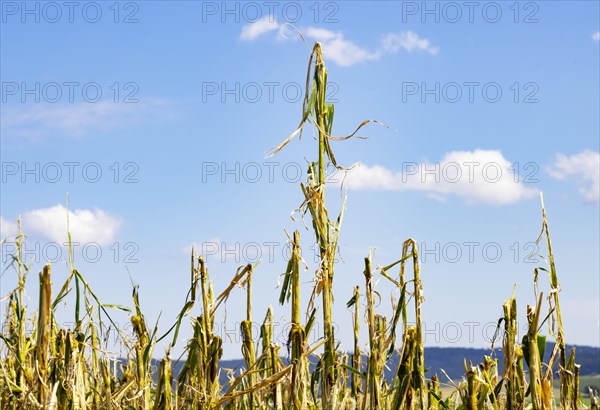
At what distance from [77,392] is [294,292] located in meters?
1.14

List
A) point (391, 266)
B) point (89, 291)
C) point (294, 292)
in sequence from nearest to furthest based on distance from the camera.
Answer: point (294, 292) < point (391, 266) < point (89, 291)

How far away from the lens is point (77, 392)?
3.25 m

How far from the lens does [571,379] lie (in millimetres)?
3105

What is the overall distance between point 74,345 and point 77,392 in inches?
8.4

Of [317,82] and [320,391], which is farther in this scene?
[317,82]

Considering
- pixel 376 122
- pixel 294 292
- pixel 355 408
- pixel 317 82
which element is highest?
pixel 317 82

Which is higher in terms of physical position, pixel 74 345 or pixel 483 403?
pixel 74 345

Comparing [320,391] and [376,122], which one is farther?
[376,122]

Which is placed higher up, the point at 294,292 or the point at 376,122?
the point at 376,122

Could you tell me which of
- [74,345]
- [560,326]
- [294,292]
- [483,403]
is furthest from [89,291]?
[560,326]

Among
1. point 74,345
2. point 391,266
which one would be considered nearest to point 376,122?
point 391,266

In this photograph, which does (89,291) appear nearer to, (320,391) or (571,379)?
(320,391)

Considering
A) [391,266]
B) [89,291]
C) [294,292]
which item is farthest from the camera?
[89,291]

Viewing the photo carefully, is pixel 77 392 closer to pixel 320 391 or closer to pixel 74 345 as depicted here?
pixel 74 345
